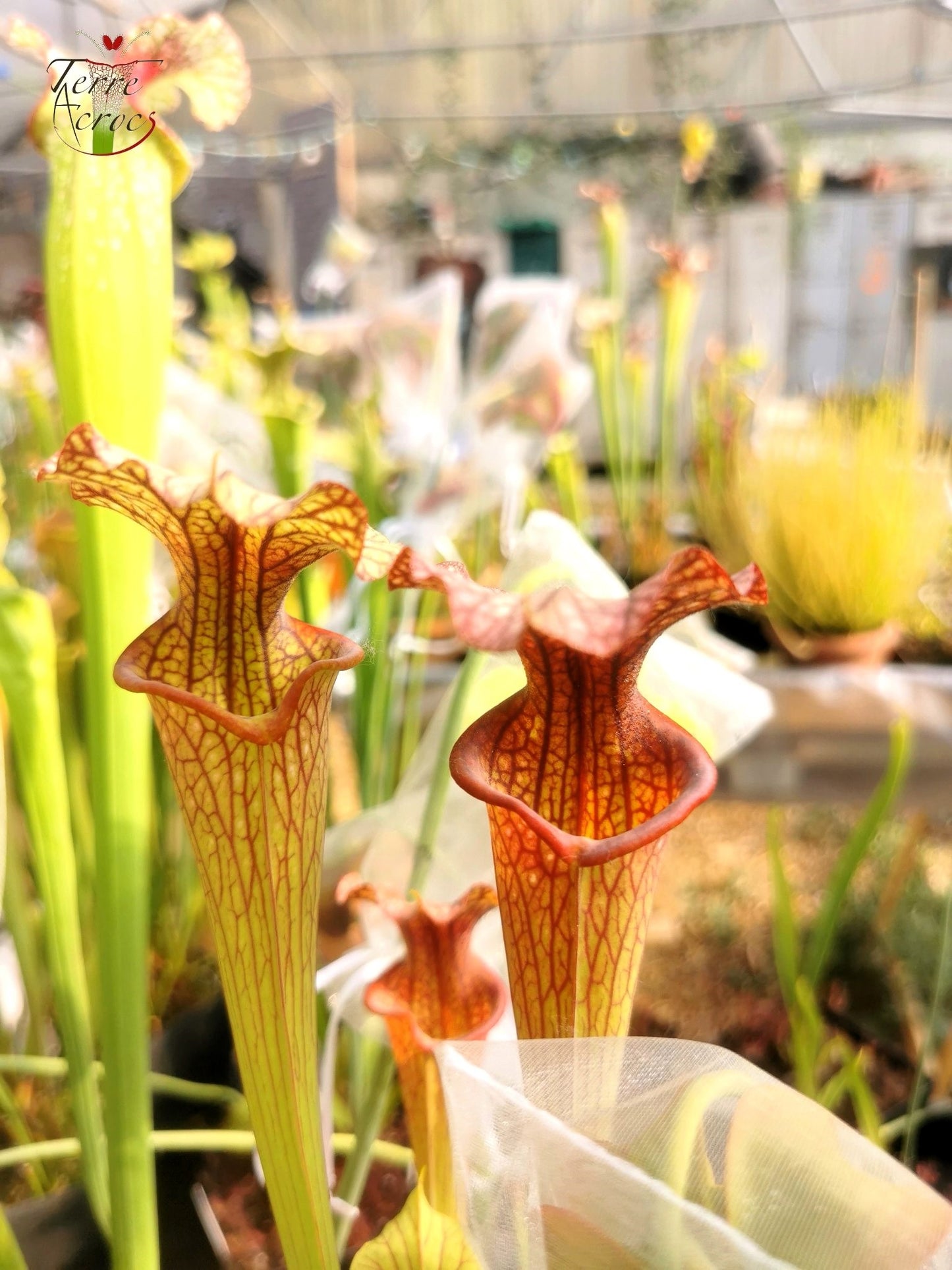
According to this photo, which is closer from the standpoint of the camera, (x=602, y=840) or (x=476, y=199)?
(x=602, y=840)

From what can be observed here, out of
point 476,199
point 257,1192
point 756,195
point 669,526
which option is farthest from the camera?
point 476,199

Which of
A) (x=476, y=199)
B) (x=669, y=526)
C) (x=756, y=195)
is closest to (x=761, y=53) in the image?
(x=756, y=195)

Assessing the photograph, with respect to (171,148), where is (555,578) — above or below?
below

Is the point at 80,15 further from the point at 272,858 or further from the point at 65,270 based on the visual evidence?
the point at 272,858

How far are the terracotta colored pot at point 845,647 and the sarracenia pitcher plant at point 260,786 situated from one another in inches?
39.2

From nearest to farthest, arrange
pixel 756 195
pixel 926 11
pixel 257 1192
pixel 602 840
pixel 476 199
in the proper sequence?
pixel 602 840 → pixel 257 1192 → pixel 926 11 → pixel 756 195 → pixel 476 199

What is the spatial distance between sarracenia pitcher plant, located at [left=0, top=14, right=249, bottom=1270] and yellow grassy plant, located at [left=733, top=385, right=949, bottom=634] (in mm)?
992

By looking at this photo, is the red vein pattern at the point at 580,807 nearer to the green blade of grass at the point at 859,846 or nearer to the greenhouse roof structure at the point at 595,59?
the green blade of grass at the point at 859,846

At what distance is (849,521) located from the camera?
1.16m

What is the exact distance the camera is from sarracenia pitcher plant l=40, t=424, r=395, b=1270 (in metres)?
0.24

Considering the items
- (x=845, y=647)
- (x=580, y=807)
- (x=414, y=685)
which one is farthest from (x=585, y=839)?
(x=845, y=647)

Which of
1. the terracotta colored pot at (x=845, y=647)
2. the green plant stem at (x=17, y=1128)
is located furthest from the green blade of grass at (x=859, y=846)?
the terracotta colored pot at (x=845, y=647)

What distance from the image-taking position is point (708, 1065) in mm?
243

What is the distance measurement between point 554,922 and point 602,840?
1.4 inches
